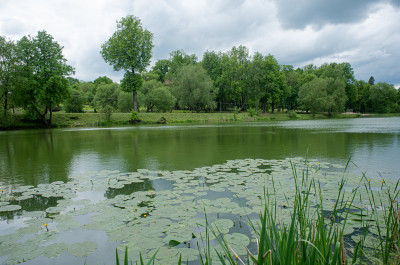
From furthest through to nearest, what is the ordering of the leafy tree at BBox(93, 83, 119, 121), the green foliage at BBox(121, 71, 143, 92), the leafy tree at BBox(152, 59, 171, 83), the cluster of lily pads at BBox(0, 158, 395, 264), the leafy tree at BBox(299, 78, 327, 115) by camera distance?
the leafy tree at BBox(152, 59, 171, 83), the leafy tree at BBox(93, 83, 119, 121), the leafy tree at BBox(299, 78, 327, 115), the green foliage at BBox(121, 71, 143, 92), the cluster of lily pads at BBox(0, 158, 395, 264)

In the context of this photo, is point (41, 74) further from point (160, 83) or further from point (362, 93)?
point (362, 93)

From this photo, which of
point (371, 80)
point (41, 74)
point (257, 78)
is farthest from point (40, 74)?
point (371, 80)

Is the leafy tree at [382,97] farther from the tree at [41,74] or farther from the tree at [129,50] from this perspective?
the tree at [41,74]

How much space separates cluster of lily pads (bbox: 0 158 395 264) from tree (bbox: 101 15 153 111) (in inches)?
1526

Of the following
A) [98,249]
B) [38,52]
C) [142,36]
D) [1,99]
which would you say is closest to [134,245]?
[98,249]

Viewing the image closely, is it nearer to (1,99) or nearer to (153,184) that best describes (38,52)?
(1,99)

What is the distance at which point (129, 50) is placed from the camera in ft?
141

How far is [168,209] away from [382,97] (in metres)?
90.4

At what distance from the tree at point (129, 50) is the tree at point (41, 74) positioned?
8925mm

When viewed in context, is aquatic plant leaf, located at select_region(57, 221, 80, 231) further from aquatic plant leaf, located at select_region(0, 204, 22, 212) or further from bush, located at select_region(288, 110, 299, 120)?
bush, located at select_region(288, 110, 299, 120)

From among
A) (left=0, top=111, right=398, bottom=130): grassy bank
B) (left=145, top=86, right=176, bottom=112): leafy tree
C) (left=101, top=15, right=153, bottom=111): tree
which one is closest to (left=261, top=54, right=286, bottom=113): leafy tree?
(left=0, top=111, right=398, bottom=130): grassy bank

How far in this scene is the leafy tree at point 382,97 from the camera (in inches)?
2990

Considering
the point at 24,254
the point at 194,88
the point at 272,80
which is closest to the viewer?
the point at 24,254

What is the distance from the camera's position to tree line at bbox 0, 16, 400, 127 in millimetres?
33594
